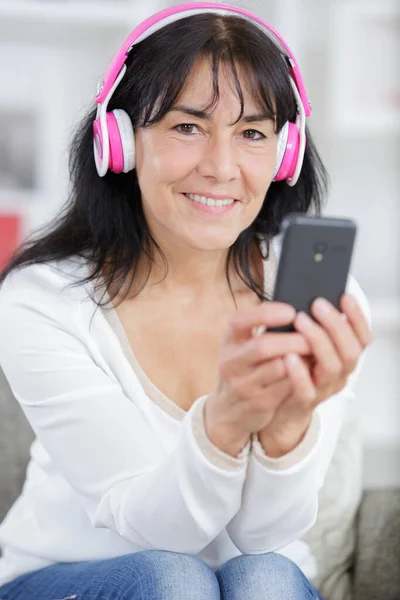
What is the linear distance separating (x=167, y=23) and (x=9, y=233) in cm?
145

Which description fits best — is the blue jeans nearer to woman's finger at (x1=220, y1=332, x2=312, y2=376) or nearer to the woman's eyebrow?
woman's finger at (x1=220, y1=332, x2=312, y2=376)

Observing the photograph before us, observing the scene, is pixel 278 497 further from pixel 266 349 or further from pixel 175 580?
pixel 266 349

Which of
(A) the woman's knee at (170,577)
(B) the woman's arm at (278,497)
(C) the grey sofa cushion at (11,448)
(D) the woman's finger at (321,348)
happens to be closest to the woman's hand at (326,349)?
(D) the woman's finger at (321,348)

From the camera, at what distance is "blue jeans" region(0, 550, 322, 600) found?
1.04 m

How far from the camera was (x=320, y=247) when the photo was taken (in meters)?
0.84

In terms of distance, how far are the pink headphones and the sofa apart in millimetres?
548

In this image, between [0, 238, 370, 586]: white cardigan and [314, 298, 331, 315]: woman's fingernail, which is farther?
[0, 238, 370, 586]: white cardigan

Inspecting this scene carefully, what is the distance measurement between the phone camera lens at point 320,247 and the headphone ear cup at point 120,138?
1.37 ft

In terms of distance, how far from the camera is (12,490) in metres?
1.54

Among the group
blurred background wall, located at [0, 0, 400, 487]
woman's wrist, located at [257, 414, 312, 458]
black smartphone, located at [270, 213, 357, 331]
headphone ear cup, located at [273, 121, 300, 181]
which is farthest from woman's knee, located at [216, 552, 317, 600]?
blurred background wall, located at [0, 0, 400, 487]

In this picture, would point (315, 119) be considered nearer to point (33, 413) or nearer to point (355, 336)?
point (33, 413)

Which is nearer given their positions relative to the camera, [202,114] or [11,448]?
[202,114]

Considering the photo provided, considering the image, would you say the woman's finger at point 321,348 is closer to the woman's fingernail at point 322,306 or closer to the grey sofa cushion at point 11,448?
the woman's fingernail at point 322,306

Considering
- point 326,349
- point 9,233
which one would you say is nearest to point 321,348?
point 326,349
